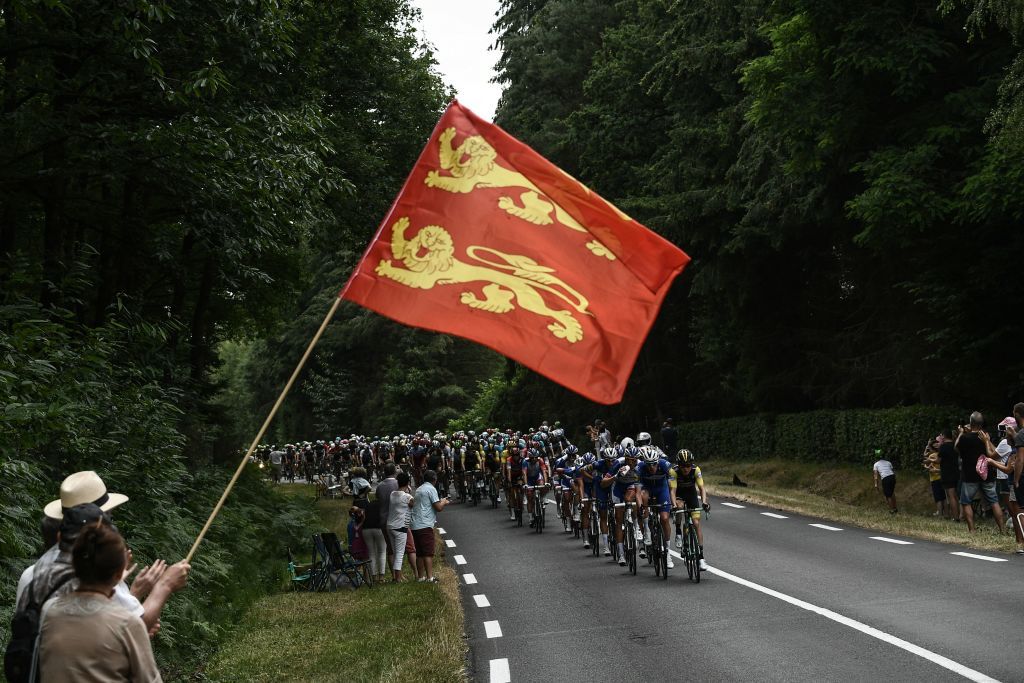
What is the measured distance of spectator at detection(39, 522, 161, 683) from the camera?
13.7 ft

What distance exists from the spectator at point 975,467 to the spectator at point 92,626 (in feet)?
48.2

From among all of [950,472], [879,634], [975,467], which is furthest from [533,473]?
[879,634]

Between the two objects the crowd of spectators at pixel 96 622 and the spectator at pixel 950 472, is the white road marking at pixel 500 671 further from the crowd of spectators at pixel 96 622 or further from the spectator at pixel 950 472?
the spectator at pixel 950 472

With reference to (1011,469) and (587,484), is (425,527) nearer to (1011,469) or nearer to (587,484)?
(587,484)

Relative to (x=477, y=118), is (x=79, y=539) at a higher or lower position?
lower

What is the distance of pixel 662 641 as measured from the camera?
10.7 m

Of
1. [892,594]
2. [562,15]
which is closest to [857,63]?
[892,594]

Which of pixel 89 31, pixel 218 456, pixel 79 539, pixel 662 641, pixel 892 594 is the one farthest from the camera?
pixel 218 456

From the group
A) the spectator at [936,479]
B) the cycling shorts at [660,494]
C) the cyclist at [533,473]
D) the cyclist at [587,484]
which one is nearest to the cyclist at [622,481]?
the cycling shorts at [660,494]

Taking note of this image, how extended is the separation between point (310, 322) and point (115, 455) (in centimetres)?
5752

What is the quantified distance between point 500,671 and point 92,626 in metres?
6.00

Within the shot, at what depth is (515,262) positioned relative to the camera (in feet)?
23.7

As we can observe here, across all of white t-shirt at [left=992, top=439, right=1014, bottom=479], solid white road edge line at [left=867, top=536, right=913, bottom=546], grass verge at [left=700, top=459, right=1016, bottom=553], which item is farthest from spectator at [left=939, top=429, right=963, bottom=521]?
white t-shirt at [left=992, top=439, right=1014, bottom=479]

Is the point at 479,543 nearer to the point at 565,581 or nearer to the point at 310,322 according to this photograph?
the point at 565,581
